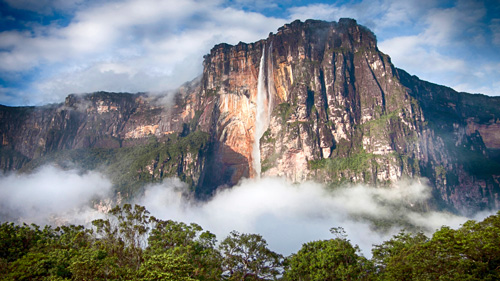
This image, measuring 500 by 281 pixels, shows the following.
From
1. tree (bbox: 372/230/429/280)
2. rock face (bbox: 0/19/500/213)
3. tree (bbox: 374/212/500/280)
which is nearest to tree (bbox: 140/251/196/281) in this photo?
tree (bbox: 374/212/500/280)

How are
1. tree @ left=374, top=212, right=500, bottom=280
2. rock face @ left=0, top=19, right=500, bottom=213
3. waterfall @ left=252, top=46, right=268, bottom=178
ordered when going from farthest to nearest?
1. waterfall @ left=252, top=46, right=268, bottom=178
2. rock face @ left=0, top=19, right=500, bottom=213
3. tree @ left=374, top=212, right=500, bottom=280

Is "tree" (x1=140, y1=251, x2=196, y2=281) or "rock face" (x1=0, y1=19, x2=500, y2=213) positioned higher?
"rock face" (x1=0, y1=19, x2=500, y2=213)

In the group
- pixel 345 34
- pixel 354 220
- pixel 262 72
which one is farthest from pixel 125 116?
pixel 354 220

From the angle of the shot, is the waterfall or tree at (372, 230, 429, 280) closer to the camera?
tree at (372, 230, 429, 280)

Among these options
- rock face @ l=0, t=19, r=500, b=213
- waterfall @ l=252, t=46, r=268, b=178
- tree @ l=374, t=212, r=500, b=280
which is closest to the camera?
tree @ l=374, t=212, r=500, b=280

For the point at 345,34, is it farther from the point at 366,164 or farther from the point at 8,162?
the point at 8,162

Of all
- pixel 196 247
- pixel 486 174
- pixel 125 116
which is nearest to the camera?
pixel 196 247

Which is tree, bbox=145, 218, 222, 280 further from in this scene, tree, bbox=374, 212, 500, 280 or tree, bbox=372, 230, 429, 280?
tree, bbox=374, 212, 500, 280
